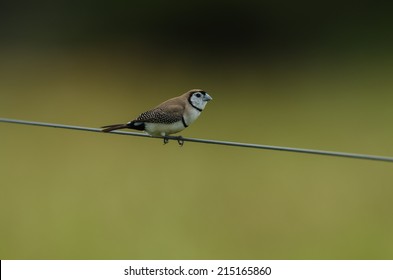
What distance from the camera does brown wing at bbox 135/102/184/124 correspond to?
165 inches

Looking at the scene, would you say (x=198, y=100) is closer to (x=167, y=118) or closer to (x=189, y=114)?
(x=189, y=114)

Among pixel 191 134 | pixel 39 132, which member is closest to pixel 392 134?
pixel 191 134

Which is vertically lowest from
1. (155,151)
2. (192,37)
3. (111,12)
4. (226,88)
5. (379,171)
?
(379,171)

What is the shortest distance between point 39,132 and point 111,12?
4.29m

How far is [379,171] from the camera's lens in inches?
307

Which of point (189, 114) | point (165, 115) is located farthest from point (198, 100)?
point (165, 115)

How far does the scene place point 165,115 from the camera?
4.20 meters

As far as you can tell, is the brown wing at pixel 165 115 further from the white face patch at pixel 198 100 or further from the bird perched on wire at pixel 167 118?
the white face patch at pixel 198 100

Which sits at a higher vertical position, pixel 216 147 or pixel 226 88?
pixel 226 88

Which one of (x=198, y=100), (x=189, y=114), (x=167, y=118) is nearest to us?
(x=167, y=118)

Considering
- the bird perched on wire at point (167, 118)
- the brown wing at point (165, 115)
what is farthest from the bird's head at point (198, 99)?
the brown wing at point (165, 115)

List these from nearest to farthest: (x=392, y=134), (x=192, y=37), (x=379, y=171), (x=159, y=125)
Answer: (x=159, y=125) → (x=379, y=171) → (x=392, y=134) → (x=192, y=37)

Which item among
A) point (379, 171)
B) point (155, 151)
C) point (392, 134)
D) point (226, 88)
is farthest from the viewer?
point (226, 88)

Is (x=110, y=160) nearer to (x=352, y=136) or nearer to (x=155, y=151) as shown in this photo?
(x=155, y=151)
